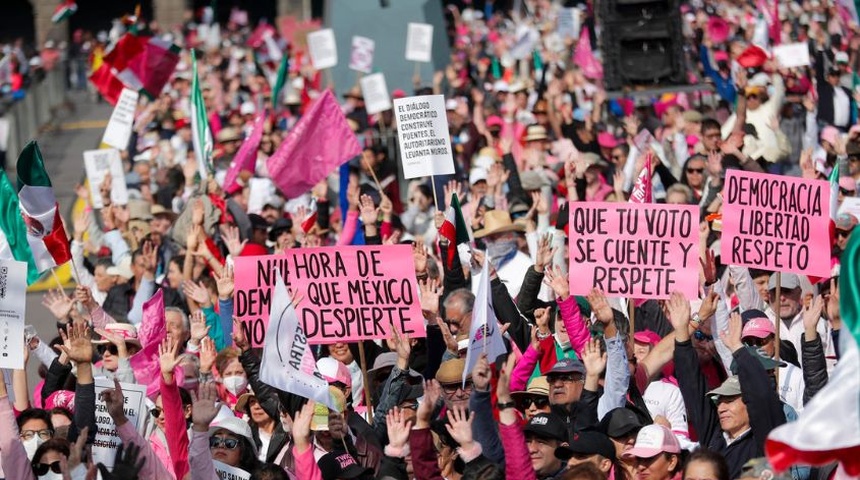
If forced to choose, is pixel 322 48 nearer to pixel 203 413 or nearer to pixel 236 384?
pixel 236 384

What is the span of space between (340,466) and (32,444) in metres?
1.70

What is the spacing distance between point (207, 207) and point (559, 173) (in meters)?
2.99

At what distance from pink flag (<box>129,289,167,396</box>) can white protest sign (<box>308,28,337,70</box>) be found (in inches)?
435

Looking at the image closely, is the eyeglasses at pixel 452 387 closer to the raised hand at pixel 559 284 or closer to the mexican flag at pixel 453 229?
the raised hand at pixel 559 284

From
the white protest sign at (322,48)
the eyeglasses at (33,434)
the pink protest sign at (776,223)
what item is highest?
the white protest sign at (322,48)

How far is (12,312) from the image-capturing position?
786cm

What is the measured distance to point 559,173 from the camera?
13750 mm

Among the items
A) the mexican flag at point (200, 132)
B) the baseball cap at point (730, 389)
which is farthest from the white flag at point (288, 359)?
the mexican flag at point (200, 132)

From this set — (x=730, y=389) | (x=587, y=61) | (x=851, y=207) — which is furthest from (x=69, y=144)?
(x=730, y=389)

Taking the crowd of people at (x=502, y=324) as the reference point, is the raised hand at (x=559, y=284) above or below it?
above

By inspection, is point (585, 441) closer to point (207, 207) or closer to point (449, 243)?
point (449, 243)

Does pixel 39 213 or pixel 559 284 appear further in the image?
pixel 39 213

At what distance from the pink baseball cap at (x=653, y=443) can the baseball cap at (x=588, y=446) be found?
0.28 feet

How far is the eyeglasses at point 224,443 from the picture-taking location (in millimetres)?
7547
